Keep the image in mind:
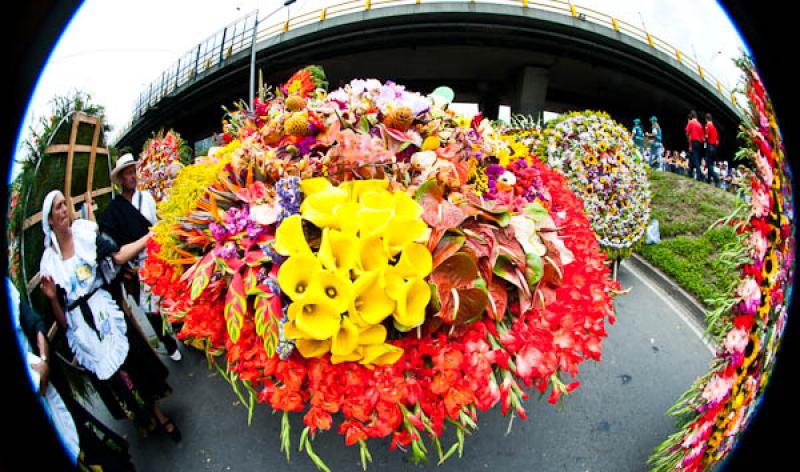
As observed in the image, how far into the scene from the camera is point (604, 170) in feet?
6.40

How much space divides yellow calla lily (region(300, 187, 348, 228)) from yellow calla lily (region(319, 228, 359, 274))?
0.12 ft

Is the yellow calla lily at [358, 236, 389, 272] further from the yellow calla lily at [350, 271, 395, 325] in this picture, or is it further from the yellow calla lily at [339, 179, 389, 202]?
the yellow calla lily at [339, 179, 389, 202]

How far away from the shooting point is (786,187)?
722 mm

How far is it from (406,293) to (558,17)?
80cm

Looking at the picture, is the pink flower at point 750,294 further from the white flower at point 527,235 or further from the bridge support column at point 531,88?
the bridge support column at point 531,88

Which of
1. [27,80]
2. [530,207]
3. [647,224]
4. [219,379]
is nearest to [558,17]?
[530,207]

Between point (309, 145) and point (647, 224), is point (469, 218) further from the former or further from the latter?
point (647, 224)

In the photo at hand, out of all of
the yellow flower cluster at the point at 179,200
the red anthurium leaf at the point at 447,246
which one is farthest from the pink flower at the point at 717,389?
the yellow flower cluster at the point at 179,200

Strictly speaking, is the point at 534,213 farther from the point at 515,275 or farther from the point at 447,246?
the point at 447,246

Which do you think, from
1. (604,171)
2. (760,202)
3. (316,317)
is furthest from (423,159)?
Answer: (604,171)

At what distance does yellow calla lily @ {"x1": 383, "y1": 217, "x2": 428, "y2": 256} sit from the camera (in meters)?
0.74

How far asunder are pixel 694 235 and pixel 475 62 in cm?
79

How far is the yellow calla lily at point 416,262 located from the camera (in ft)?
2.39

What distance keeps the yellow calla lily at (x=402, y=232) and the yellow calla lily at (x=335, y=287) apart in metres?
0.11
